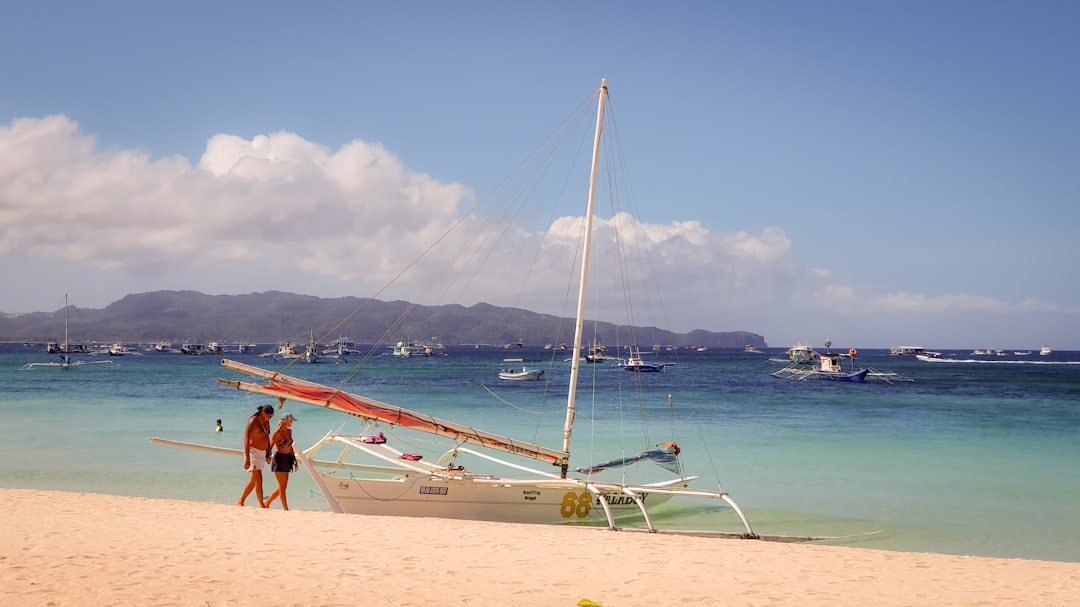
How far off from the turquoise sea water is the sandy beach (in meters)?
3.67

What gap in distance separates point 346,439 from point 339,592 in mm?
8085

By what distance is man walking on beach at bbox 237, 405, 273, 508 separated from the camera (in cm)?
1333

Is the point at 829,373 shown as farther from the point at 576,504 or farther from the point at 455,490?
the point at 455,490

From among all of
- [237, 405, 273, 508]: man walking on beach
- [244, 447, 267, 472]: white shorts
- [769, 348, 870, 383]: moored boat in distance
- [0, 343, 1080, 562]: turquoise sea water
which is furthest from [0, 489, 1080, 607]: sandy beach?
[769, 348, 870, 383]: moored boat in distance

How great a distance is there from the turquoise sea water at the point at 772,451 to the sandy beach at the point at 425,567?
367cm

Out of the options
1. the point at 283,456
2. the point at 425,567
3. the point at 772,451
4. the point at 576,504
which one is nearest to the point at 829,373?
the point at 772,451

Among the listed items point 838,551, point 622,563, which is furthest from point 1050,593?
point 622,563

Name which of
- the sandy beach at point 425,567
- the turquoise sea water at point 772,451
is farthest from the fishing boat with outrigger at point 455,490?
the turquoise sea water at point 772,451

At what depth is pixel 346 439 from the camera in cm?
1579

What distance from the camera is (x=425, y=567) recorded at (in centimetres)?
925

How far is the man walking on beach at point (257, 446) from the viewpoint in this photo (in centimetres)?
1333

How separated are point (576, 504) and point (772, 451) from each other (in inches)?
542

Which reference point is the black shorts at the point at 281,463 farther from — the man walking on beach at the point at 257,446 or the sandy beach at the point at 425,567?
the sandy beach at the point at 425,567

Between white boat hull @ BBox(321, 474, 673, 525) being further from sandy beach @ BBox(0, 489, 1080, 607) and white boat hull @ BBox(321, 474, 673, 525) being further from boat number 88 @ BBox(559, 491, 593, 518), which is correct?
sandy beach @ BBox(0, 489, 1080, 607)
